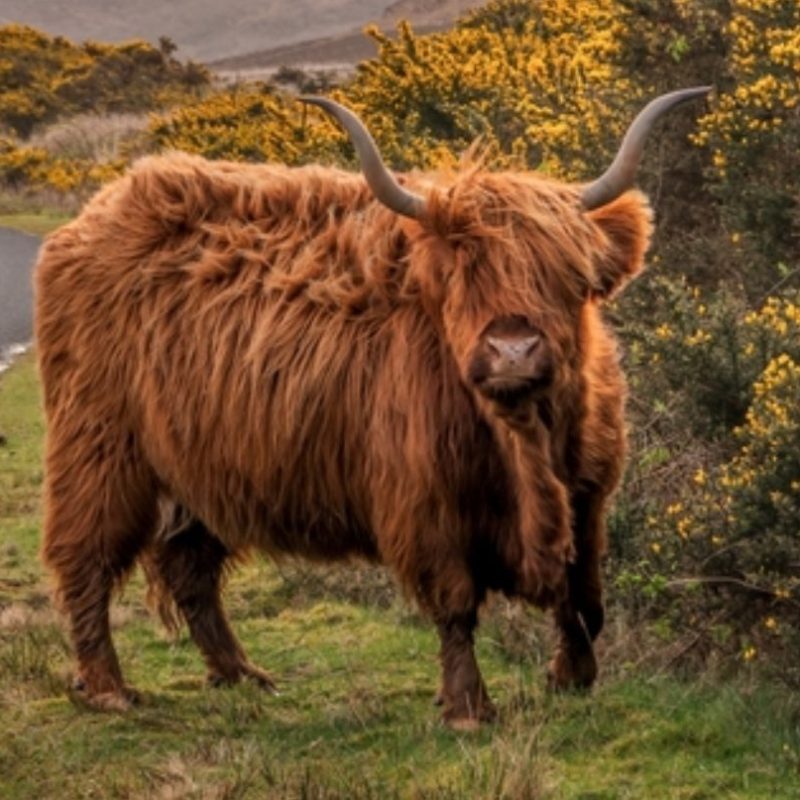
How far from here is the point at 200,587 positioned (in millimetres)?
7793

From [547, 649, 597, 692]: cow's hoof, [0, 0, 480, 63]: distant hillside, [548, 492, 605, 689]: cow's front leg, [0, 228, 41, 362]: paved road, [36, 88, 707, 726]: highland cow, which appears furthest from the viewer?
[0, 0, 480, 63]: distant hillside

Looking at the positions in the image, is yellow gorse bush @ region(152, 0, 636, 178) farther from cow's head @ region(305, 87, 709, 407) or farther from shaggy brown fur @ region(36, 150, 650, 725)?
cow's head @ region(305, 87, 709, 407)

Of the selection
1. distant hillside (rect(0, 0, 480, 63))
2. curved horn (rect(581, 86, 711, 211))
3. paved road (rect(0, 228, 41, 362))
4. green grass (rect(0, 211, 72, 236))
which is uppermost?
curved horn (rect(581, 86, 711, 211))

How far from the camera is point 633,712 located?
253 inches

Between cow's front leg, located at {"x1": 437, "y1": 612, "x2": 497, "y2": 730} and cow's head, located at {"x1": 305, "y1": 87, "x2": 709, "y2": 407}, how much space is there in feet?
2.99

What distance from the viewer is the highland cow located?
6352 millimetres

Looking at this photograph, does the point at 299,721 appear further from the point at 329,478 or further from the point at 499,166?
the point at 499,166

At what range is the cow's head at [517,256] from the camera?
6.05 metres

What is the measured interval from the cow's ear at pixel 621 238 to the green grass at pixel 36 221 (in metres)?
22.3

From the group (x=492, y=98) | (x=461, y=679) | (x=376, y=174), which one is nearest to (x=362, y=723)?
(x=461, y=679)

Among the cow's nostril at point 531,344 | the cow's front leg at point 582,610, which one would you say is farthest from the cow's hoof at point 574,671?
the cow's nostril at point 531,344

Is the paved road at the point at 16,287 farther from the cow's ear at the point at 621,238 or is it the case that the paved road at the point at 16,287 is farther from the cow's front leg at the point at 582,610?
the cow's ear at the point at 621,238

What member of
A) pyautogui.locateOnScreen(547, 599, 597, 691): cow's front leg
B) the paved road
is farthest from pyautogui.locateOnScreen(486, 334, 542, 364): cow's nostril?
the paved road

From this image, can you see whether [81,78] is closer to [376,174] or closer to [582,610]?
[582,610]
